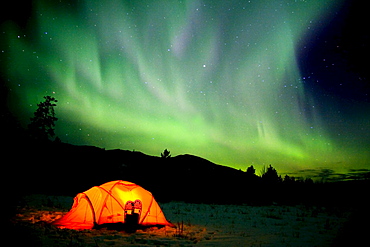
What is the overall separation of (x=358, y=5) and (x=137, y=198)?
10739mm

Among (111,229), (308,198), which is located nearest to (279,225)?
(111,229)

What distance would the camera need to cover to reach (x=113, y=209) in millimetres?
11203

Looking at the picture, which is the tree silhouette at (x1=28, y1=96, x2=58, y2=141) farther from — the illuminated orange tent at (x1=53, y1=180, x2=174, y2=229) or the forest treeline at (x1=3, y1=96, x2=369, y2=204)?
the illuminated orange tent at (x1=53, y1=180, x2=174, y2=229)

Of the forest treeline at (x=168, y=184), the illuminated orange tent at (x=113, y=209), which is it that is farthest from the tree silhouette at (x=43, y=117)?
the illuminated orange tent at (x=113, y=209)

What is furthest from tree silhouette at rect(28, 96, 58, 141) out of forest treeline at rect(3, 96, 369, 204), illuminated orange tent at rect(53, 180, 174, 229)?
illuminated orange tent at rect(53, 180, 174, 229)

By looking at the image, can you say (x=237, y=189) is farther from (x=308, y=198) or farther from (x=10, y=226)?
(x=10, y=226)

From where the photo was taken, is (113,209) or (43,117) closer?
(113,209)

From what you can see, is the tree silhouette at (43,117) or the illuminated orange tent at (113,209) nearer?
the illuminated orange tent at (113,209)

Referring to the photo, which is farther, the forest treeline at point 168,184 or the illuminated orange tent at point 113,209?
the forest treeline at point 168,184

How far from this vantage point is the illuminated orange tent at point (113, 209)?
1073 centimetres

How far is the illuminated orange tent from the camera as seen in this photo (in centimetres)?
1073

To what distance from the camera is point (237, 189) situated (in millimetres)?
40375

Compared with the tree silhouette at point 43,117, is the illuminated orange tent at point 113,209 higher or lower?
lower

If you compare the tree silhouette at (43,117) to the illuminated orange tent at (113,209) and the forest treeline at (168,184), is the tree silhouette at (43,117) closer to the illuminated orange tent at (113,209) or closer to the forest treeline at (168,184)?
the forest treeline at (168,184)
